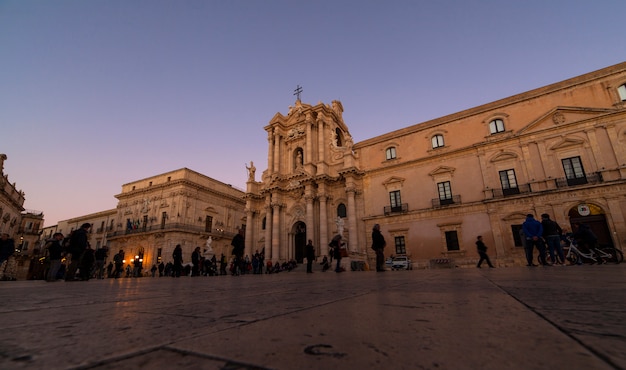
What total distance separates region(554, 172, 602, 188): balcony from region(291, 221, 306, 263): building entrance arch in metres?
16.5

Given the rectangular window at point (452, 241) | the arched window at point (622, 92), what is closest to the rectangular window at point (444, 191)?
the rectangular window at point (452, 241)

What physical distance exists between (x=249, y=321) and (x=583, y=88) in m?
22.4

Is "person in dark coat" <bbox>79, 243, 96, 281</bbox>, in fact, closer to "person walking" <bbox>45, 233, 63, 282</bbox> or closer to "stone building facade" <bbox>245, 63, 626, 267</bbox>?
"person walking" <bbox>45, 233, 63, 282</bbox>

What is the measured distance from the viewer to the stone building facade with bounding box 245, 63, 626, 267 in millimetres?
15141

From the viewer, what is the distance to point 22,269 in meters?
35.9

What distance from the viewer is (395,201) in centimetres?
2030

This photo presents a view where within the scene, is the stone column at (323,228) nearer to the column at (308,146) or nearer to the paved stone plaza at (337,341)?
the column at (308,146)

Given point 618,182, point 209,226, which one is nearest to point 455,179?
point 618,182

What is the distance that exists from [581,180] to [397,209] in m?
9.74

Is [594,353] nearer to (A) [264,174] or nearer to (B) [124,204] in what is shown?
(A) [264,174]

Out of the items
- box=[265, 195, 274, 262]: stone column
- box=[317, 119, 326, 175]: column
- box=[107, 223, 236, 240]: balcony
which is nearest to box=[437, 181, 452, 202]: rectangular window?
box=[317, 119, 326, 175]: column

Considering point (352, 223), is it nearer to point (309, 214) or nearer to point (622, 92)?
point (309, 214)

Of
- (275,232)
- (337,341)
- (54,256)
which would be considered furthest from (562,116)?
(54,256)

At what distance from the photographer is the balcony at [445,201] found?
18.1 metres
